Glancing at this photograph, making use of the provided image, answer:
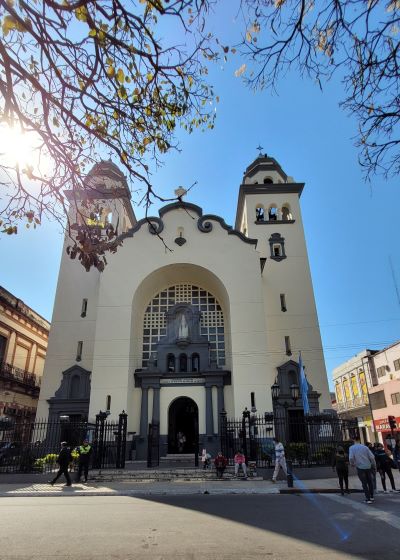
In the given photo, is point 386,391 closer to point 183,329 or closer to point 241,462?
point 183,329

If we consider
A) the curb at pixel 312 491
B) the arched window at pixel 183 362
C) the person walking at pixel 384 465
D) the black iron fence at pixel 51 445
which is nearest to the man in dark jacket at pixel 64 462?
the black iron fence at pixel 51 445

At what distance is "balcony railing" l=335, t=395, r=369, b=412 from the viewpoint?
41594 millimetres

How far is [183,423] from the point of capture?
24656mm

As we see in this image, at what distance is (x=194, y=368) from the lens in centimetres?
2403

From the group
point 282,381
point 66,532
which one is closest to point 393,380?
point 282,381

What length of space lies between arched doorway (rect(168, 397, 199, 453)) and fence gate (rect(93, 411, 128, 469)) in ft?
13.1

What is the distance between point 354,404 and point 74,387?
33.2 meters

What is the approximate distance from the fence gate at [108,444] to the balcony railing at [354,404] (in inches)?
1206

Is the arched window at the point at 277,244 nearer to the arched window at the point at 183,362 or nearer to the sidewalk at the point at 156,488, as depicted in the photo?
the arched window at the point at 183,362

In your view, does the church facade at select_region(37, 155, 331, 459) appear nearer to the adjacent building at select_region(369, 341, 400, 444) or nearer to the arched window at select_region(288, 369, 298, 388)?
the arched window at select_region(288, 369, 298, 388)

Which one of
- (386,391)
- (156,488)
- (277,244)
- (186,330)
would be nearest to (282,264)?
(277,244)

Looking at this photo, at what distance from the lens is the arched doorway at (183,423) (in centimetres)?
2305

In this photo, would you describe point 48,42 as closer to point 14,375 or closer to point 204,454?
point 204,454

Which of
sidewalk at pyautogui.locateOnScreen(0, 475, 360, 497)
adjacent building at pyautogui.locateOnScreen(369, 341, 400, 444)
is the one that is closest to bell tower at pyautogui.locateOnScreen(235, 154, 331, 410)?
sidewalk at pyautogui.locateOnScreen(0, 475, 360, 497)
